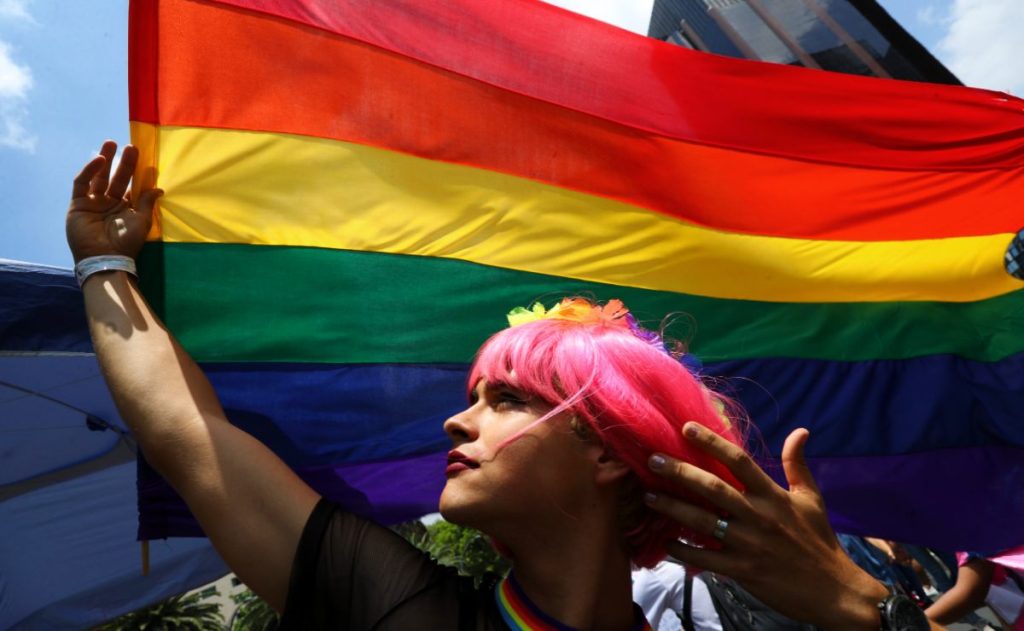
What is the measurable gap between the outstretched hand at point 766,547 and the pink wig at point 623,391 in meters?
0.25

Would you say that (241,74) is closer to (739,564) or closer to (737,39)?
(739,564)

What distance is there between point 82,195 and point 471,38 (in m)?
1.50

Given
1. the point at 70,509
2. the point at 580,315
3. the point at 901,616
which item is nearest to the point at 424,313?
the point at 580,315

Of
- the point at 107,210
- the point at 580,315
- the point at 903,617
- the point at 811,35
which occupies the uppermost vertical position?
the point at 811,35

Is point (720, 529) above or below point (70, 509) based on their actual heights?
above

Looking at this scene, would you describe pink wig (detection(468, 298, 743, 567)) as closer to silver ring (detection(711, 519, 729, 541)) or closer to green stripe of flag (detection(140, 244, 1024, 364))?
silver ring (detection(711, 519, 729, 541))

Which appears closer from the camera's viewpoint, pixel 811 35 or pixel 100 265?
pixel 100 265

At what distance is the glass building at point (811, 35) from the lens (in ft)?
33.1

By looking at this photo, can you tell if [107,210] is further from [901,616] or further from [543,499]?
[901,616]

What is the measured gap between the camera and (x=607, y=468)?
6.41 ft

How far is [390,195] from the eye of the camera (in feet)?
8.59

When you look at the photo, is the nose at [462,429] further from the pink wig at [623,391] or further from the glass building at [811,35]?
the glass building at [811,35]

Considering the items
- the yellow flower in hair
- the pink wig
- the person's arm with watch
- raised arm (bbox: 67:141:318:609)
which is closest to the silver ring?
the person's arm with watch

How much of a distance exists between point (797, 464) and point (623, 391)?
474 millimetres
